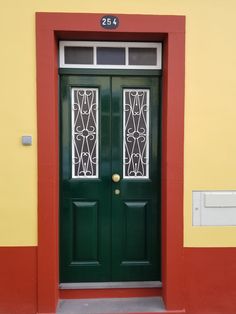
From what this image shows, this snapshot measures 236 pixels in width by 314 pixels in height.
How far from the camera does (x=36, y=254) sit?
357 cm

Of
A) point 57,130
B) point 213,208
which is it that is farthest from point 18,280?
point 213,208

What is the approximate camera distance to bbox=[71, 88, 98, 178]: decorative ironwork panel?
12.7 ft

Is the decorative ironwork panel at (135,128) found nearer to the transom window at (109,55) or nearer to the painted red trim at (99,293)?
the transom window at (109,55)

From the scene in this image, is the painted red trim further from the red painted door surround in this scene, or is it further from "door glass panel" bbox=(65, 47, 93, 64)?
"door glass panel" bbox=(65, 47, 93, 64)

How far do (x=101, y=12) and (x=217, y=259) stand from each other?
2.88 metres

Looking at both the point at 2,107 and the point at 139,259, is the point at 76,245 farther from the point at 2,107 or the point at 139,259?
the point at 2,107

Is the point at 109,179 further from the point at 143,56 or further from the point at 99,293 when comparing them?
the point at 143,56

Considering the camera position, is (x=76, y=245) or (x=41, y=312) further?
(x=76, y=245)

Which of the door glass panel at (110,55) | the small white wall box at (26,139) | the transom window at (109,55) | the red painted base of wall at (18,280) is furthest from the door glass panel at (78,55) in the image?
the red painted base of wall at (18,280)

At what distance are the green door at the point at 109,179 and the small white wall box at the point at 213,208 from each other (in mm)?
476

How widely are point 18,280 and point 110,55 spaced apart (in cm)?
262

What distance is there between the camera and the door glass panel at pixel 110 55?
380cm

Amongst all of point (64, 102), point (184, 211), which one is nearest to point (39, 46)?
point (64, 102)

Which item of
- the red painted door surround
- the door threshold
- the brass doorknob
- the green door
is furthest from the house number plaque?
the door threshold
